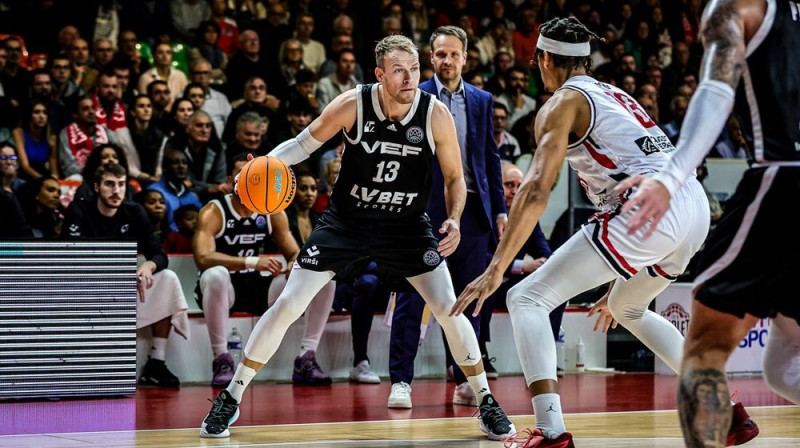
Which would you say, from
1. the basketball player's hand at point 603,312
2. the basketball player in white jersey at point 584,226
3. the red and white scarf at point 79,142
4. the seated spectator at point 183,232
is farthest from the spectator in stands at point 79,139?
the basketball player in white jersey at point 584,226

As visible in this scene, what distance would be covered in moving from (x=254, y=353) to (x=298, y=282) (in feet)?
1.45

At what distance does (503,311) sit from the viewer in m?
9.70

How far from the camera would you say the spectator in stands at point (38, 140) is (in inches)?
398

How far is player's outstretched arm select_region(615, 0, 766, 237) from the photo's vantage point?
318 cm

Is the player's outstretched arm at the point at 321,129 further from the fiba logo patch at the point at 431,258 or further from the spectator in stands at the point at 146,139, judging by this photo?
the spectator in stands at the point at 146,139

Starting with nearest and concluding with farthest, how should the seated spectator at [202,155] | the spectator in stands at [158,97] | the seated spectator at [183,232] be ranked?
the seated spectator at [183,232] < the seated spectator at [202,155] < the spectator in stands at [158,97]

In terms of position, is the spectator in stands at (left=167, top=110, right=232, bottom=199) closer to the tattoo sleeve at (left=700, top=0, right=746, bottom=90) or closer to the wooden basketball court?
the wooden basketball court

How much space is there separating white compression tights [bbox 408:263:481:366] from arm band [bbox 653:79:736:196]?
2.75 meters

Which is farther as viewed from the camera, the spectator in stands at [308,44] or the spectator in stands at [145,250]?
the spectator in stands at [308,44]

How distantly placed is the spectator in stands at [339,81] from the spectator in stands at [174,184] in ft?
8.30

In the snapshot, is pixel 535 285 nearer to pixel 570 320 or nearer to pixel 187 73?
pixel 570 320

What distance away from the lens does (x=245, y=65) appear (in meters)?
11.9

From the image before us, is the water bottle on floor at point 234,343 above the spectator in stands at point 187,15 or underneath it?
underneath

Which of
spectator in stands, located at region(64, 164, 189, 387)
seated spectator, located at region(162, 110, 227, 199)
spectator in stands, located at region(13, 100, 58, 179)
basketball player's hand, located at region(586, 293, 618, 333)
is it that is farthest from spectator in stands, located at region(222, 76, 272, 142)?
basketball player's hand, located at region(586, 293, 618, 333)
